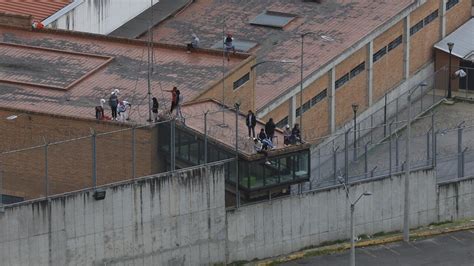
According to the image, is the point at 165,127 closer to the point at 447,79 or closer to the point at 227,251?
the point at 227,251

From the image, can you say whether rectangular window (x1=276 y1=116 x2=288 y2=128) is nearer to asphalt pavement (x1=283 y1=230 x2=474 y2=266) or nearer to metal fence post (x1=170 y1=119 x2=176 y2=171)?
asphalt pavement (x1=283 y1=230 x2=474 y2=266)

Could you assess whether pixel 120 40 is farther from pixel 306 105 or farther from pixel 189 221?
pixel 189 221

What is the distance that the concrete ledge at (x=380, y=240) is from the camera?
3790 inches

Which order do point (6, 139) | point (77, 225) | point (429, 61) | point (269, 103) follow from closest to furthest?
point (77, 225)
point (6, 139)
point (269, 103)
point (429, 61)

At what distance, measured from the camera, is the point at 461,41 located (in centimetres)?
12175

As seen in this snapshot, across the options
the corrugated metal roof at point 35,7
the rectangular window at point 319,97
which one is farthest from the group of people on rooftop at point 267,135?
the corrugated metal roof at point 35,7

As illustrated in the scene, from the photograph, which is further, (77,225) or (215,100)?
(215,100)

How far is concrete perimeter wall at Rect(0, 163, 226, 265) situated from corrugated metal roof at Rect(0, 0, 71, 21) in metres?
19.4

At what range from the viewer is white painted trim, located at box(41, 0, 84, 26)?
108625 millimetres

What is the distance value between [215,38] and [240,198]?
67.6ft

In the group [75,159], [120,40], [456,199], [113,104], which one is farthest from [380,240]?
[120,40]

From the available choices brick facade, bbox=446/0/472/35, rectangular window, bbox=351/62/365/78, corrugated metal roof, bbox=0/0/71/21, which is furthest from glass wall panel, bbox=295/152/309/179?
brick facade, bbox=446/0/472/35

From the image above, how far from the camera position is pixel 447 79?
4717 inches

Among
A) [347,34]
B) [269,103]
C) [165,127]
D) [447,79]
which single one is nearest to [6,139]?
[165,127]
